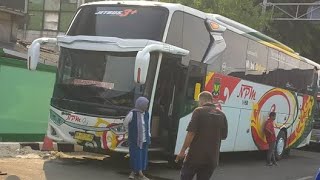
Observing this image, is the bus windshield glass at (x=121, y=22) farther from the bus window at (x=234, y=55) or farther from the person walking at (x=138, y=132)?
the bus window at (x=234, y=55)

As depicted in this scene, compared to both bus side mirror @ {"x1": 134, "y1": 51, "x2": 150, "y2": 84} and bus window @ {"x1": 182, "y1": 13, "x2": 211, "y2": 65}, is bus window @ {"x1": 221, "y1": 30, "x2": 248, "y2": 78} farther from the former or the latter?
bus side mirror @ {"x1": 134, "y1": 51, "x2": 150, "y2": 84}

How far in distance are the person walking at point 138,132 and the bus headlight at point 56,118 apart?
1.63 meters

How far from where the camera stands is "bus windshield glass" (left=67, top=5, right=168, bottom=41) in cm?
1066

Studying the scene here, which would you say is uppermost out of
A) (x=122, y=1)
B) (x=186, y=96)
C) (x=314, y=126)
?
(x=122, y=1)

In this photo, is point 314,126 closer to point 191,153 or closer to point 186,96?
point 186,96

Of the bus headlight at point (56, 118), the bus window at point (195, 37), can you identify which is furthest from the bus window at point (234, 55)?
the bus headlight at point (56, 118)

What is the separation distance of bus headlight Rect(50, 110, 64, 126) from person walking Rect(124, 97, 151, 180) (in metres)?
1.63

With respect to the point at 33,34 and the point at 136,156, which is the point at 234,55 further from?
the point at 33,34

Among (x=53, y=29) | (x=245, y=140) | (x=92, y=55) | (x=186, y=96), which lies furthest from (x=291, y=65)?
(x=53, y=29)

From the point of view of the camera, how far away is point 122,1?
11.3 meters

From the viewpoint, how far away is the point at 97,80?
34.7 feet

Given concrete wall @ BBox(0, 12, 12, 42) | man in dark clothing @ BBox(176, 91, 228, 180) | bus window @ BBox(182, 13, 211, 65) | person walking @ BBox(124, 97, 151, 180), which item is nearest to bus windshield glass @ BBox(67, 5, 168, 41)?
bus window @ BBox(182, 13, 211, 65)

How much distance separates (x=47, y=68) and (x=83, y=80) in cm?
414

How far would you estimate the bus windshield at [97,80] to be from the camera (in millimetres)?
10375
